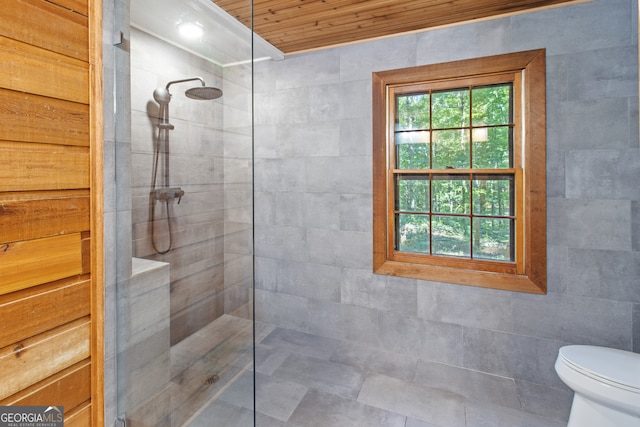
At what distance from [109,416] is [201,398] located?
1.13ft

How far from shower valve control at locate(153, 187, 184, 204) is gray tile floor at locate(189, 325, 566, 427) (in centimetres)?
84

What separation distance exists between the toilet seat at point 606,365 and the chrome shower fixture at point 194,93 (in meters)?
2.10

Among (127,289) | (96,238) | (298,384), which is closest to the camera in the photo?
(96,238)

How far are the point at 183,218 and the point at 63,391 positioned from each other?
70 cm

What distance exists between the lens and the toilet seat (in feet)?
4.64

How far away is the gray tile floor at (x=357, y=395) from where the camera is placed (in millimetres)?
1775

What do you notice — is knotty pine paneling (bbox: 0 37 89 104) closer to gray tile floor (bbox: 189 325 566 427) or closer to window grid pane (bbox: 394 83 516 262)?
gray tile floor (bbox: 189 325 566 427)

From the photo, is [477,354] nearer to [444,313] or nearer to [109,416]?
[444,313]

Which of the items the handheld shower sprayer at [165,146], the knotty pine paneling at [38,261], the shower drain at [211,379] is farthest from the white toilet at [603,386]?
the knotty pine paneling at [38,261]

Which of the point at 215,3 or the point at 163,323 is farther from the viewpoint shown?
the point at 215,3

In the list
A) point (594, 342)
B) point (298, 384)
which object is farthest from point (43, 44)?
point (594, 342)

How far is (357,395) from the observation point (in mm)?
2039

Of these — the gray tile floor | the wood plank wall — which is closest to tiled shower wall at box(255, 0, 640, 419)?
the gray tile floor

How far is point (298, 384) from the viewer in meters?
2.14
